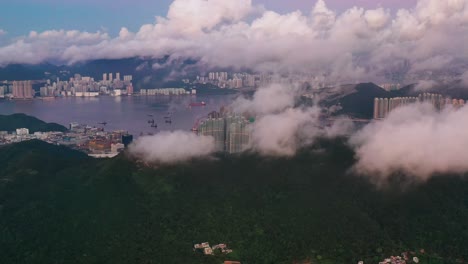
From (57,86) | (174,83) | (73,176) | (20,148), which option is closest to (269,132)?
(73,176)

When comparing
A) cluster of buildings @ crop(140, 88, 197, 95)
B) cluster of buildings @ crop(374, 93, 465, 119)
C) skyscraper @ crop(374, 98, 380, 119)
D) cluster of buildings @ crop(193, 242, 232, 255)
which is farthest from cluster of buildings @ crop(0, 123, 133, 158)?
cluster of buildings @ crop(140, 88, 197, 95)

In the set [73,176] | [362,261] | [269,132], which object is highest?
[269,132]

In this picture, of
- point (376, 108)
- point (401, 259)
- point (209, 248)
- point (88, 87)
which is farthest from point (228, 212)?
point (88, 87)

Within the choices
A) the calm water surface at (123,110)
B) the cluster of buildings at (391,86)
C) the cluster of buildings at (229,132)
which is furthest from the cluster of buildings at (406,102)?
the cluster of buildings at (229,132)

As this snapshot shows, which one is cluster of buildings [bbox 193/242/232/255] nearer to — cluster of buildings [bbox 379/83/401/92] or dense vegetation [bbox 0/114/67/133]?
dense vegetation [bbox 0/114/67/133]

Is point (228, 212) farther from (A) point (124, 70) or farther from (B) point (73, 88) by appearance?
(A) point (124, 70)

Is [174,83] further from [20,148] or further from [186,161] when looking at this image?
[186,161]

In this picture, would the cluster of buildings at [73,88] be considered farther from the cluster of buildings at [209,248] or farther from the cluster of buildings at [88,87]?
the cluster of buildings at [209,248]

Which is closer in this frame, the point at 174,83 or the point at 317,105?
the point at 317,105
